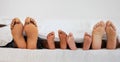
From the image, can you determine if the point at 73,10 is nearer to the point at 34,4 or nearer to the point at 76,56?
the point at 34,4

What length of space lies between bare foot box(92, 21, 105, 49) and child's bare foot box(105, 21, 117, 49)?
0.03 metres

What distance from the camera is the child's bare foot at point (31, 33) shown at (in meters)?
1.01

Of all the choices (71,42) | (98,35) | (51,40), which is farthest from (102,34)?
(51,40)

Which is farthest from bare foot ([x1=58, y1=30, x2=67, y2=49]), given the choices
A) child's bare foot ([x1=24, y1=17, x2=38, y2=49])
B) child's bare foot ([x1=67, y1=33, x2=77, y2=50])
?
child's bare foot ([x1=24, y1=17, x2=38, y2=49])

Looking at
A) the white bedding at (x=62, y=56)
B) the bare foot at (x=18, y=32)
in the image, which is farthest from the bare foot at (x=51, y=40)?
the bare foot at (x=18, y=32)

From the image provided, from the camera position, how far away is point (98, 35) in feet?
3.36

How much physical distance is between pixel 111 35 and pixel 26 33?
48 cm

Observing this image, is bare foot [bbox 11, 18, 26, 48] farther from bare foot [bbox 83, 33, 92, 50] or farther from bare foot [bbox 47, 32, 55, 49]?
bare foot [bbox 83, 33, 92, 50]

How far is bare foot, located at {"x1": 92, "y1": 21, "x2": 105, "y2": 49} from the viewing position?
101 centimetres

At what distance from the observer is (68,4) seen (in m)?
2.46

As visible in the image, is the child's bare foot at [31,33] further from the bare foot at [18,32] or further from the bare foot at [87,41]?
the bare foot at [87,41]

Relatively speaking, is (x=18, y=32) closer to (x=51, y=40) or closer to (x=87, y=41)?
(x=51, y=40)

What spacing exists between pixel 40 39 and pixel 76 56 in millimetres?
258

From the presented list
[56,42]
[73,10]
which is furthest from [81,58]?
[73,10]
